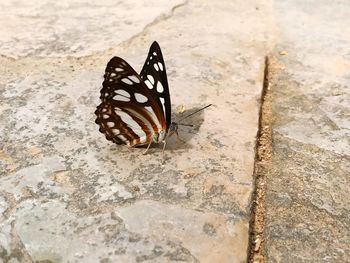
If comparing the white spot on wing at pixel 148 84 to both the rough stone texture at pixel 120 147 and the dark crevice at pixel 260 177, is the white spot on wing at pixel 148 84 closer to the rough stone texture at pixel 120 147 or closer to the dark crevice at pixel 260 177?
the rough stone texture at pixel 120 147

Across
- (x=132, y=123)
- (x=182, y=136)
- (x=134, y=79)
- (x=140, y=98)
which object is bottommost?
(x=182, y=136)

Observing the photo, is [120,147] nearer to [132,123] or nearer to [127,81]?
[132,123]

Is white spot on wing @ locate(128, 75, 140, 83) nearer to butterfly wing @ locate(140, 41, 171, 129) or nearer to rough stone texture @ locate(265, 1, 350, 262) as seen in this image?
butterfly wing @ locate(140, 41, 171, 129)

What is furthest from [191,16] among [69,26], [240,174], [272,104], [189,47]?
[240,174]

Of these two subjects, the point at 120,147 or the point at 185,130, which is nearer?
the point at 120,147

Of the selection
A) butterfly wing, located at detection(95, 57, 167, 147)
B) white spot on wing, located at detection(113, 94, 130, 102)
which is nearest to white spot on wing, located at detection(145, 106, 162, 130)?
butterfly wing, located at detection(95, 57, 167, 147)

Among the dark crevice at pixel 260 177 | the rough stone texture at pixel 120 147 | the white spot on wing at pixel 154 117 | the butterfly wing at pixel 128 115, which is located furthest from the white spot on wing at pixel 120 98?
the dark crevice at pixel 260 177

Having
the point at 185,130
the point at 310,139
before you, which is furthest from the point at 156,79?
the point at 310,139
